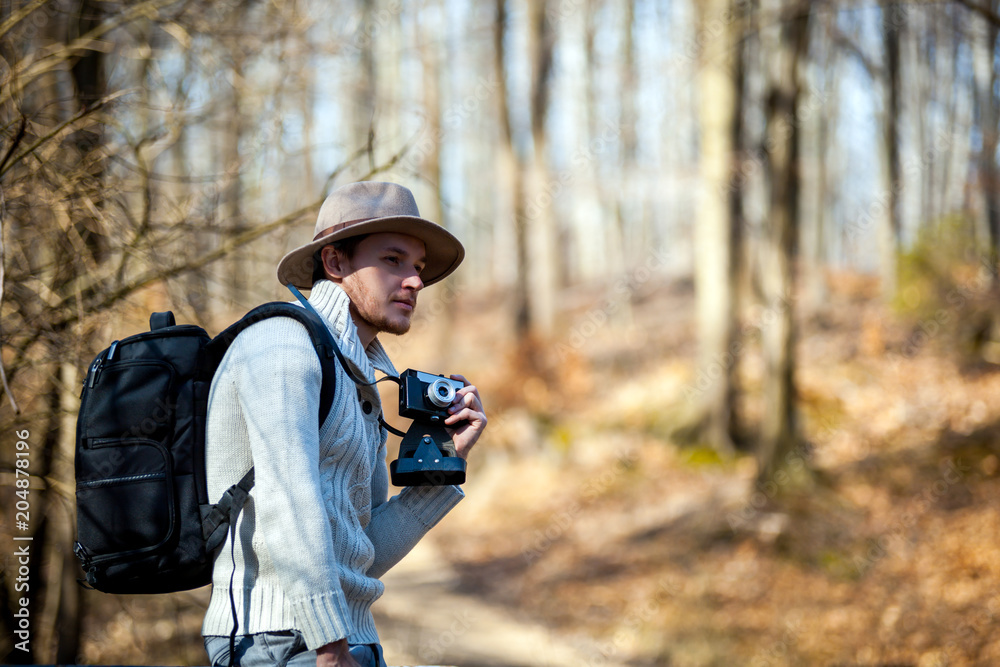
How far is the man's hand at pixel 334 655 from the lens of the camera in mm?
1883

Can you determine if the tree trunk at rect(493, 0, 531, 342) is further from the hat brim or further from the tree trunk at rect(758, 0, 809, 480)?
the hat brim

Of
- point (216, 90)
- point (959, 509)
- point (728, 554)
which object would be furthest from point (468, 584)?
point (216, 90)

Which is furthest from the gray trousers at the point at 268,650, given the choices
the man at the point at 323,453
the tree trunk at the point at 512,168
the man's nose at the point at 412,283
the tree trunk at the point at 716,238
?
the tree trunk at the point at 512,168

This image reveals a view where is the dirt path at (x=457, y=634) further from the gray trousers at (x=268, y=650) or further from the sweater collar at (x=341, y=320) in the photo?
the sweater collar at (x=341, y=320)

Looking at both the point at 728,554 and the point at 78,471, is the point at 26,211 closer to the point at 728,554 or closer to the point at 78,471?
the point at 78,471

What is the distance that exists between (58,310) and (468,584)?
7.46m

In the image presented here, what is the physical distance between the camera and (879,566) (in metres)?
8.09

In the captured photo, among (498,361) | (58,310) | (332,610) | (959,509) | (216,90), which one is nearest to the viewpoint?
(332,610)

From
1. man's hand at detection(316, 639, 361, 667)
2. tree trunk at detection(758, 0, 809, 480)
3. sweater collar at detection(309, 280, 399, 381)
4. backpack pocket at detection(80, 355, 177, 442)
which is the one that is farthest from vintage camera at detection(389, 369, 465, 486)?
tree trunk at detection(758, 0, 809, 480)

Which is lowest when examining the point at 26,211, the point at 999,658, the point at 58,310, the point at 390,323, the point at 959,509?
the point at 999,658

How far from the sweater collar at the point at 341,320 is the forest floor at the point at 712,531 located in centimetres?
326

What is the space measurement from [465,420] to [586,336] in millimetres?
16236

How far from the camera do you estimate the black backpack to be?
1.96 metres

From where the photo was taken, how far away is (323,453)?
2.08 meters
